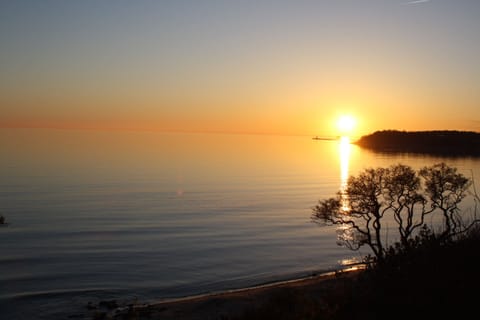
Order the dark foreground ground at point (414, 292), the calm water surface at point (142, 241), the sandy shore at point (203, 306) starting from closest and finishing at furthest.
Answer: the dark foreground ground at point (414, 292), the sandy shore at point (203, 306), the calm water surface at point (142, 241)

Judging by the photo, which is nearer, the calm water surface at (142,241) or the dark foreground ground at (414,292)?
the dark foreground ground at (414,292)

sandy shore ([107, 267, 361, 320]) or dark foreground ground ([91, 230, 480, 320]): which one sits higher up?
dark foreground ground ([91, 230, 480, 320])

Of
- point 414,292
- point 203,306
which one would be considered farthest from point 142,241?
point 414,292

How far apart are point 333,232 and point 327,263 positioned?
31.4ft

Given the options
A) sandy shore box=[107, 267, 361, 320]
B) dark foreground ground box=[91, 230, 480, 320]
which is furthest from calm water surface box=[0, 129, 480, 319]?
dark foreground ground box=[91, 230, 480, 320]

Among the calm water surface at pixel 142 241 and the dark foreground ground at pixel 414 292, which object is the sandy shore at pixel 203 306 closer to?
the calm water surface at pixel 142 241

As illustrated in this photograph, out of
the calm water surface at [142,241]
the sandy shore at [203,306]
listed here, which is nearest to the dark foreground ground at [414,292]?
the sandy shore at [203,306]

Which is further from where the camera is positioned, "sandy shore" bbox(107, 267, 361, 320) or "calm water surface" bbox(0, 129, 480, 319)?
"calm water surface" bbox(0, 129, 480, 319)

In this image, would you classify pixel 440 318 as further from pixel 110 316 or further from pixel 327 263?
pixel 327 263

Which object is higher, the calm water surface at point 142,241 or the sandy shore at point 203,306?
the calm water surface at point 142,241

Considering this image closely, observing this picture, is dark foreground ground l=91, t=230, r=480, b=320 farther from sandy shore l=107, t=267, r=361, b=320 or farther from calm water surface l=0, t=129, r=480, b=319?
calm water surface l=0, t=129, r=480, b=319

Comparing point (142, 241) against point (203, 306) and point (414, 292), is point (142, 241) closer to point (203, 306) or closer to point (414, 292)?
point (203, 306)

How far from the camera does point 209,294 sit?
69.4 ft

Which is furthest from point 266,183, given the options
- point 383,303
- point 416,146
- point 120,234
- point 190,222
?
point 416,146
